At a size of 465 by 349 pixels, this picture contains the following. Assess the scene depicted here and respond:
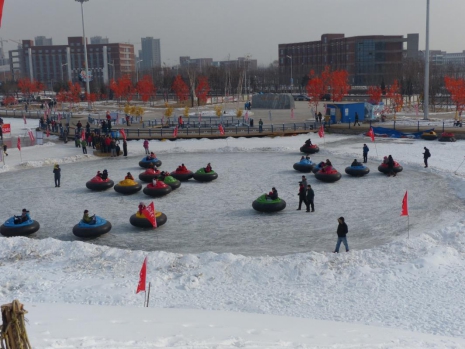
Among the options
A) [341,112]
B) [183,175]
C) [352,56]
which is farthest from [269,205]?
[352,56]

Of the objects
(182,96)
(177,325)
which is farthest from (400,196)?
(182,96)

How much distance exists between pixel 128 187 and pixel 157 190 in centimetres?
139

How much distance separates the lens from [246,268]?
13.4 m

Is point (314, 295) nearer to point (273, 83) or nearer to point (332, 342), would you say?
point (332, 342)

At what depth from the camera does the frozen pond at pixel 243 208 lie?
15852 millimetres

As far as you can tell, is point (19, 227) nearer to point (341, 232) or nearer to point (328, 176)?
point (341, 232)

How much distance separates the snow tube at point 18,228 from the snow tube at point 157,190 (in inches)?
211

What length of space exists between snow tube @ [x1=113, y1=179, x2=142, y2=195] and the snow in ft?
1.00

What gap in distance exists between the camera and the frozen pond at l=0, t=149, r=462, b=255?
1585 centimetres

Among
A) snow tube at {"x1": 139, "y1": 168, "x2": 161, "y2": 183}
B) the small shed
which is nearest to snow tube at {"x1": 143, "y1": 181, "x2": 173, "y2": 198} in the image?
snow tube at {"x1": 139, "y1": 168, "x2": 161, "y2": 183}

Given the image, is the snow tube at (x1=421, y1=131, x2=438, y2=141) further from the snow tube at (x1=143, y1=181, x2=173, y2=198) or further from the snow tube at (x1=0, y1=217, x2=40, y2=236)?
the snow tube at (x1=0, y1=217, x2=40, y2=236)

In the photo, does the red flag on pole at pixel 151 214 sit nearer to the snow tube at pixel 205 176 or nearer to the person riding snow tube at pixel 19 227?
the person riding snow tube at pixel 19 227

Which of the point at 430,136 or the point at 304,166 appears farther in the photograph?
the point at 430,136

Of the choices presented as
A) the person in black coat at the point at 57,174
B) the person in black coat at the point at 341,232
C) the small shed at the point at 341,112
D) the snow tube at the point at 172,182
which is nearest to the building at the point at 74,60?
the small shed at the point at 341,112
